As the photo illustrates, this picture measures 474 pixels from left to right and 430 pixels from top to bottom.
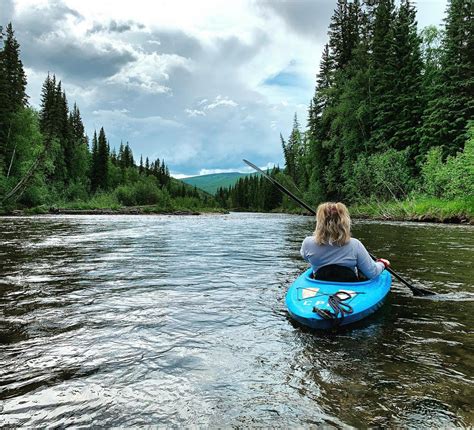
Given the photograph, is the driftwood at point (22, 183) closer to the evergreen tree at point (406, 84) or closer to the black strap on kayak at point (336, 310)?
the evergreen tree at point (406, 84)

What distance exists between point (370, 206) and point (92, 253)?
29.9 metres

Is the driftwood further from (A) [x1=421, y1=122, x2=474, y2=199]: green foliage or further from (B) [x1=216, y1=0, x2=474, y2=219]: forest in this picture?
(A) [x1=421, y1=122, x2=474, y2=199]: green foliage

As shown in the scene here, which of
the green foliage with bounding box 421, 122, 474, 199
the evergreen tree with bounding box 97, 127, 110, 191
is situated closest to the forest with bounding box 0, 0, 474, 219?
the green foliage with bounding box 421, 122, 474, 199

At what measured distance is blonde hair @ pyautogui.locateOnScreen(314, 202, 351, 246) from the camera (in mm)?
5469

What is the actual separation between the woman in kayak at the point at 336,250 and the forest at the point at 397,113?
2088 cm

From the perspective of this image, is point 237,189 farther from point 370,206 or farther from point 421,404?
point 421,404

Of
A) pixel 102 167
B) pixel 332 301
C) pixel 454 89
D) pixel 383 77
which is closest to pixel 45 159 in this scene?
pixel 102 167

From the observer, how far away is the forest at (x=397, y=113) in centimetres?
2906

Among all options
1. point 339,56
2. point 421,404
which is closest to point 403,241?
point 421,404

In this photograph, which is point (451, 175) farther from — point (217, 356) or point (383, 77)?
point (217, 356)

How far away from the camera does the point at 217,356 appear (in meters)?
4.10

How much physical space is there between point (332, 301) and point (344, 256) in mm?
940

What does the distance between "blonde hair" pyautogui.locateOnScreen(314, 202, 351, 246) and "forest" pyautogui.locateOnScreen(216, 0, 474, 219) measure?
2109 centimetres

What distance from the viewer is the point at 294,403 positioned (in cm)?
311
